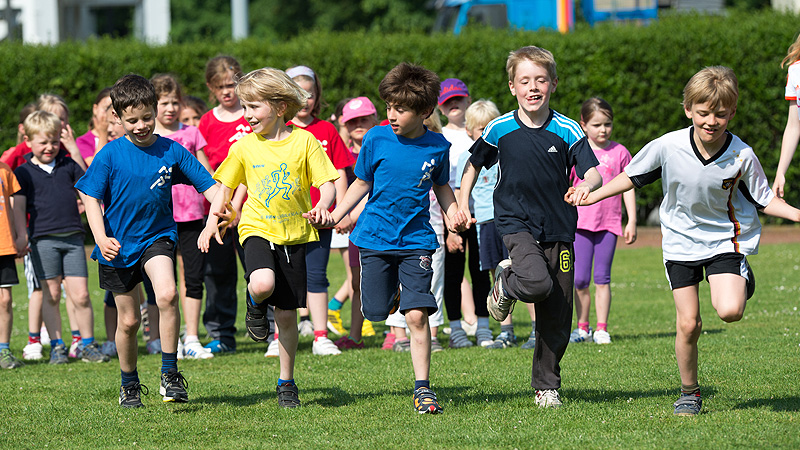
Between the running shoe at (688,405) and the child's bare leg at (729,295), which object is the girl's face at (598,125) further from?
the running shoe at (688,405)

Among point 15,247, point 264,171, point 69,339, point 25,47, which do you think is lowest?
point 69,339

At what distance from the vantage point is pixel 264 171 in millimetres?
5727

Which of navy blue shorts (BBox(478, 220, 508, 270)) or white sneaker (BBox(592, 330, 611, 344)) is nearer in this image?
white sneaker (BBox(592, 330, 611, 344))

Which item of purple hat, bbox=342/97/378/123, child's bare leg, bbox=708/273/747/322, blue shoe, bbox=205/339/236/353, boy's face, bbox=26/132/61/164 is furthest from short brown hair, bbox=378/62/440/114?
boy's face, bbox=26/132/61/164

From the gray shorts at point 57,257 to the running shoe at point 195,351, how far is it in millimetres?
1101

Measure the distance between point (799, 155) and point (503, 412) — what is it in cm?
1382

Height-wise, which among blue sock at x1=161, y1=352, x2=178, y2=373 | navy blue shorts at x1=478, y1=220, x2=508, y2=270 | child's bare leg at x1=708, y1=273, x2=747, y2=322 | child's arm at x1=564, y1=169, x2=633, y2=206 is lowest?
blue sock at x1=161, y1=352, x2=178, y2=373

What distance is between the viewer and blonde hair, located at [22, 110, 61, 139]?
8.02m

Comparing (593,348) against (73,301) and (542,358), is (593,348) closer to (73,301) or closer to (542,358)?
(542,358)

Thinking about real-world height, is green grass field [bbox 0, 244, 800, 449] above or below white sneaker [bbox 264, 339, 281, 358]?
above

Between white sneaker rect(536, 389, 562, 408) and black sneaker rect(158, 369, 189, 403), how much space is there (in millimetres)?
2245

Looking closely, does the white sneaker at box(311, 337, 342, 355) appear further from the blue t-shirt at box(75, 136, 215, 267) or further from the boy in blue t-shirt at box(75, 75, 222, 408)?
the blue t-shirt at box(75, 136, 215, 267)

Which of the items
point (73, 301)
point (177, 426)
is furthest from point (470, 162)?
point (73, 301)

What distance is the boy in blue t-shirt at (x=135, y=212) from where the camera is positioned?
5723 mm
